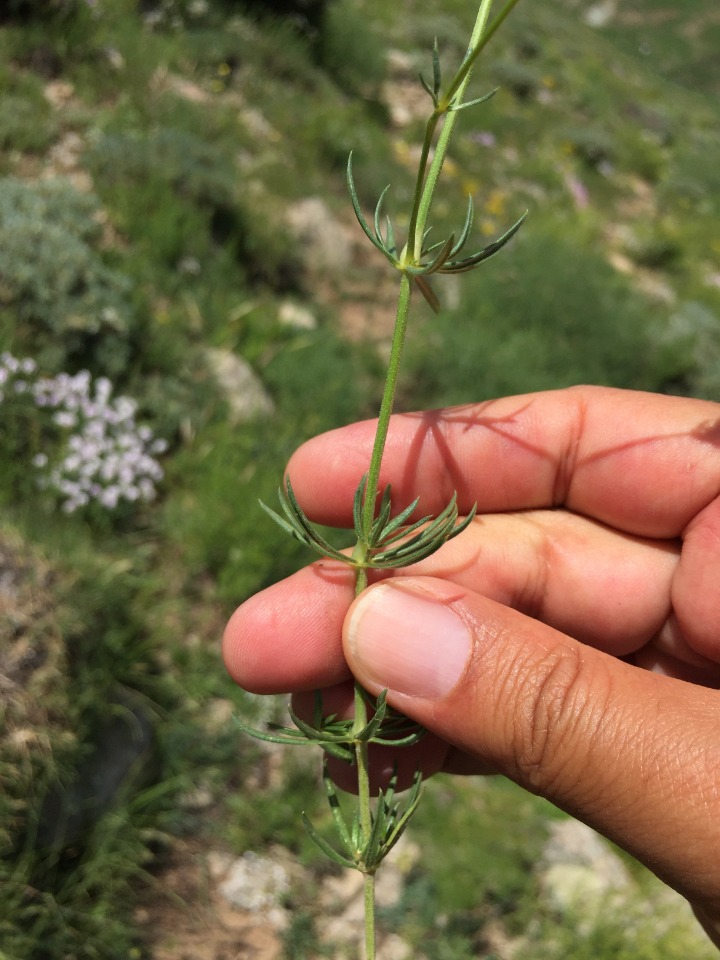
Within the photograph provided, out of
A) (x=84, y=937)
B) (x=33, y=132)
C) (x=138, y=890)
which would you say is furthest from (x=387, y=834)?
(x=33, y=132)

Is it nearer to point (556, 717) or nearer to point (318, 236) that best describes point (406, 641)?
point (556, 717)

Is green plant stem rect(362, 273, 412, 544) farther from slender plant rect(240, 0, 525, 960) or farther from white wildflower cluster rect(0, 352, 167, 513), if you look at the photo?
white wildflower cluster rect(0, 352, 167, 513)

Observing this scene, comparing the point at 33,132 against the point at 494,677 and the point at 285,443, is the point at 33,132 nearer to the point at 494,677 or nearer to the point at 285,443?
the point at 285,443

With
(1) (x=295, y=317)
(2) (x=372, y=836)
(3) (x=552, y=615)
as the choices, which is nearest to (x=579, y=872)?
(3) (x=552, y=615)

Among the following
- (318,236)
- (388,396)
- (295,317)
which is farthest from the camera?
(318,236)

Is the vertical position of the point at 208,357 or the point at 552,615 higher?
the point at 552,615

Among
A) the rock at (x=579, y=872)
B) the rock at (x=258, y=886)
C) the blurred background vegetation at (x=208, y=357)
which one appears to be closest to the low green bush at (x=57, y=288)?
the blurred background vegetation at (x=208, y=357)

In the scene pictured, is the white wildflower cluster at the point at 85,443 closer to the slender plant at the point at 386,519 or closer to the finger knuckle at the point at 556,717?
the slender plant at the point at 386,519
